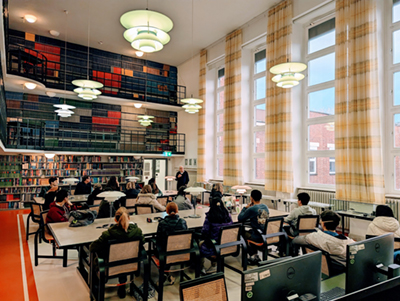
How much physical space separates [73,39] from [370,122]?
11.1m

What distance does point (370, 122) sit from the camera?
5.60m

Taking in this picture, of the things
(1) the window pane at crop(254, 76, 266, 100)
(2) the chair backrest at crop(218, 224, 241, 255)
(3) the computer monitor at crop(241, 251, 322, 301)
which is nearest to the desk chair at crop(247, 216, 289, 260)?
(2) the chair backrest at crop(218, 224, 241, 255)

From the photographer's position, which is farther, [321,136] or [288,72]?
[321,136]

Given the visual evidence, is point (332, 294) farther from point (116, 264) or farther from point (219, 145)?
point (219, 145)

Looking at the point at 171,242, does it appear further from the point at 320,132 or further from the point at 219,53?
the point at 219,53

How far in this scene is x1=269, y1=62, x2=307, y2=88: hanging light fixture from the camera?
4.95 m

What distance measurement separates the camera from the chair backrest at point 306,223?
12.6 ft

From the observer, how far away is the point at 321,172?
23.6 ft

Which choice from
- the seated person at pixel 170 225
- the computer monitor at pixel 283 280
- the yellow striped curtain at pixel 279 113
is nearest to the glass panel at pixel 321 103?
the yellow striped curtain at pixel 279 113

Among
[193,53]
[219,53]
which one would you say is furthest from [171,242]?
[193,53]

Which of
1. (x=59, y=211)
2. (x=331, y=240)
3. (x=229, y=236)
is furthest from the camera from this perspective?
(x=59, y=211)

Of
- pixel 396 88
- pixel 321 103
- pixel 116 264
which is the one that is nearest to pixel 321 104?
pixel 321 103

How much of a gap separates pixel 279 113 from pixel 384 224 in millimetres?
4736

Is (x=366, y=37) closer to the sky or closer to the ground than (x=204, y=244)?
closer to the sky
